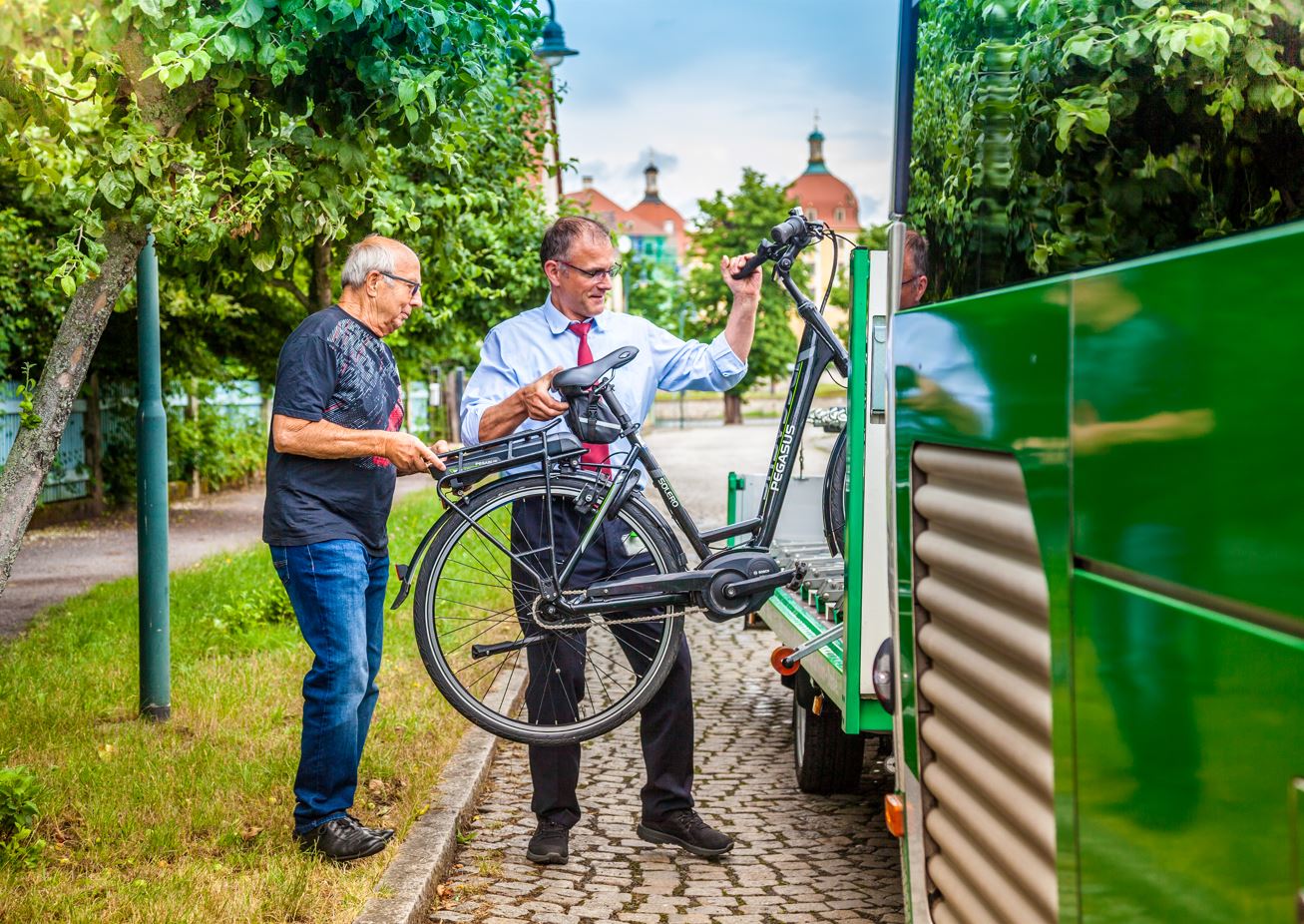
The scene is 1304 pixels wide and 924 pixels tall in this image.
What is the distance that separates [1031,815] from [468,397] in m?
3.00

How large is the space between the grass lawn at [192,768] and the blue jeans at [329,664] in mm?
214

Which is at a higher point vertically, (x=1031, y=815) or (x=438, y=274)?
(x=438, y=274)

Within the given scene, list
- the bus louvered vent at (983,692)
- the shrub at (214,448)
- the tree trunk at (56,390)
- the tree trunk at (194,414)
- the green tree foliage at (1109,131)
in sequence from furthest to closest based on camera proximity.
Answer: the tree trunk at (194,414) < the shrub at (214,448) < the tree trunk at (56,390) < the bus louvered vent at (983,692) < the green tree foliage at (1109,131)

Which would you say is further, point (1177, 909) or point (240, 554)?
point (240, 554)

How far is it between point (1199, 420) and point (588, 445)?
125 inches

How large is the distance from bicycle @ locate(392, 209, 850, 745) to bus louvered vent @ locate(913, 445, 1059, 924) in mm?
1625

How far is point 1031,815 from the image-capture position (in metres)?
2.26

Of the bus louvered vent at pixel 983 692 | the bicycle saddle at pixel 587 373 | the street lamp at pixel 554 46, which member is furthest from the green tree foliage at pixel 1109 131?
the street lamp at pixel 554 46

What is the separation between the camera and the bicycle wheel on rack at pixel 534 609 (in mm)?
4422

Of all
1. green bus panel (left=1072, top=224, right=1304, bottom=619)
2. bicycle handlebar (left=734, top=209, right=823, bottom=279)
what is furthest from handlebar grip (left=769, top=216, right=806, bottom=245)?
green bus panel (left=1072, top=224, right=1304, bottom=619)

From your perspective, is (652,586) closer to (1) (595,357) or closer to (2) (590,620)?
(2) (590,620)

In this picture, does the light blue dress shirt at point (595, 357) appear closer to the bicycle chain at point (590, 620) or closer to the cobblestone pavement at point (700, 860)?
the bicycle chain at point (590, 620)

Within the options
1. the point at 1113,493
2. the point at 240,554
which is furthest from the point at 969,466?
the point at 240,554

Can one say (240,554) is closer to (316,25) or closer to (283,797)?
(283,797)
